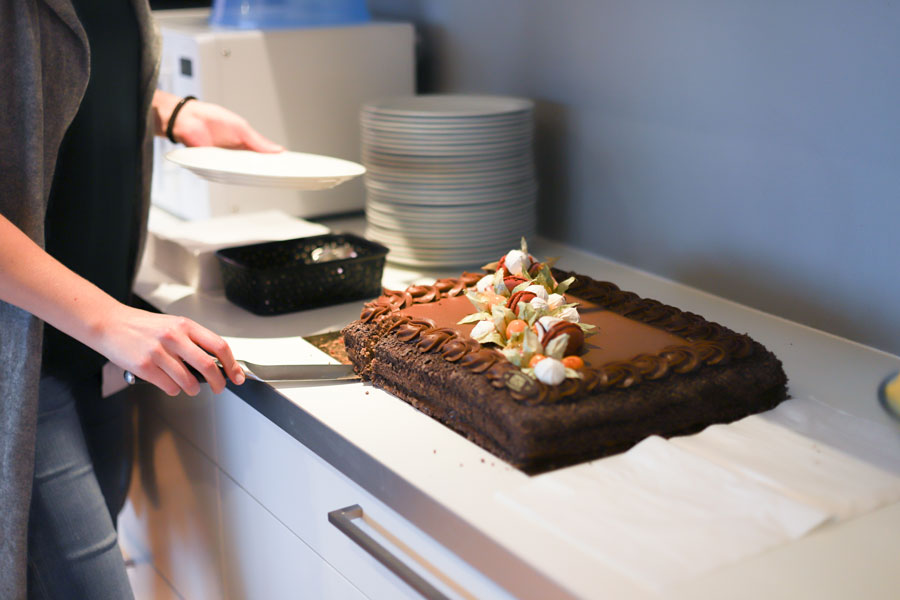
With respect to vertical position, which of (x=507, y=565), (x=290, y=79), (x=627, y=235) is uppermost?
(x=290, y=79)

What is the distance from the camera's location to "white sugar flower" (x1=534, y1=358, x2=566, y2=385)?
34.1 inches

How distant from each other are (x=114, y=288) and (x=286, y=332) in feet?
0.84

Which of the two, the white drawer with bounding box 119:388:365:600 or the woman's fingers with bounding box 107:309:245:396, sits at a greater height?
the woman's fingers with bounding box 107:309:245:396

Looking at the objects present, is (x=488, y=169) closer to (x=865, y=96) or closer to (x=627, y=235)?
(x=627, y=235)

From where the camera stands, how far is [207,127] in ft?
4.65

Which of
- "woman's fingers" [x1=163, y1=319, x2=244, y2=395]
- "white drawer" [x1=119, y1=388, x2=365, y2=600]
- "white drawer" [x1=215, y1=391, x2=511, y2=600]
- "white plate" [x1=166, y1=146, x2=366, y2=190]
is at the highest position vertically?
"white plate" [x1=166, y1=146, x2=366, y2=190]

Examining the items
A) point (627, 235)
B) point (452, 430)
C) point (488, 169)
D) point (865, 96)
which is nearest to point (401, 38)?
point (488, 169)

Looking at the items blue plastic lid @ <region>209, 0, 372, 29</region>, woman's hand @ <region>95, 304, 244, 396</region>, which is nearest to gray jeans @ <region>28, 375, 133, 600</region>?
woman's hand @ <region>95, 304, 244, 396</region>

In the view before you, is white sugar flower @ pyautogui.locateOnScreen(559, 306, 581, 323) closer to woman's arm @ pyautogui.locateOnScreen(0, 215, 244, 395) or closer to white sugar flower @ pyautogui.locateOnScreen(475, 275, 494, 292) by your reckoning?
white sugar flower @ pyautogui.locateOnScreen(475, 275, 494, 292)

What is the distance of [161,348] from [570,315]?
0.43 m

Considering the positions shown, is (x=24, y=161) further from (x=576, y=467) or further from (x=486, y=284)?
(x=576, y=467)

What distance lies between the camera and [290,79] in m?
1.66

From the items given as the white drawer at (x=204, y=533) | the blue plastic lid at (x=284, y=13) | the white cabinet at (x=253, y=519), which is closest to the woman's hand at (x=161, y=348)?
the white cabinet at (x=253, y=519)

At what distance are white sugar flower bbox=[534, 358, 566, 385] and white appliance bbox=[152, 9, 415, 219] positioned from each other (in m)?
0.92
